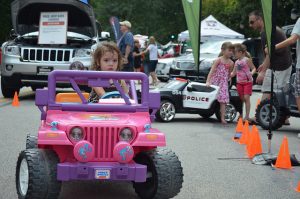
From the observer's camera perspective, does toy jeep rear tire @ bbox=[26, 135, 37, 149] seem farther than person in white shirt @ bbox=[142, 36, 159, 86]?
No

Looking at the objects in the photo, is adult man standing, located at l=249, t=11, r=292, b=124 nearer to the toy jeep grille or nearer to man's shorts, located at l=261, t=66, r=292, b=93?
man's shorts, located at l=261, t=66, r=292, b=93

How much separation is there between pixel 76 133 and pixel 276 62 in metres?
6.50

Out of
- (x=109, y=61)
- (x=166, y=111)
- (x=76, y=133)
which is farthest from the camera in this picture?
(x=166, y=111)

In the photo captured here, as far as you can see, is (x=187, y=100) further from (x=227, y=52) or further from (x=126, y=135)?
(x=126, y=135)

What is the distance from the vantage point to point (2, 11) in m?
54.5

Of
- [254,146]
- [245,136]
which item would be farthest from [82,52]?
[254,146]

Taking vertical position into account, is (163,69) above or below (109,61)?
below

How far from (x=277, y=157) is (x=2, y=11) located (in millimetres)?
47981

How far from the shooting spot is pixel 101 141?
19.7 ft

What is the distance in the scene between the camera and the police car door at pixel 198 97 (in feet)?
46.4

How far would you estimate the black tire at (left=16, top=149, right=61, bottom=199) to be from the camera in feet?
18.9

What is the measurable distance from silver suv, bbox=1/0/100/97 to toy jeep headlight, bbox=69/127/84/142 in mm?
11177

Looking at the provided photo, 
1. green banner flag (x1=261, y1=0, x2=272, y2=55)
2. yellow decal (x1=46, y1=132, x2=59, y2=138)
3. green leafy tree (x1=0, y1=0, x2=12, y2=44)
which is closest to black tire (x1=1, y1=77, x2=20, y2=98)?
green banner flag (x1=261, y1=0, x2=272, y2=55)

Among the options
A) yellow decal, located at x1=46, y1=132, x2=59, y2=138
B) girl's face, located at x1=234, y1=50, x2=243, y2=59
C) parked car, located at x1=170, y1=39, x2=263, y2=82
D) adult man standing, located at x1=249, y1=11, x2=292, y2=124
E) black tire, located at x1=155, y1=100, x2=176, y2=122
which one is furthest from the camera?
parked car, located at x1=170, y1=39, x2=263, y2=82
